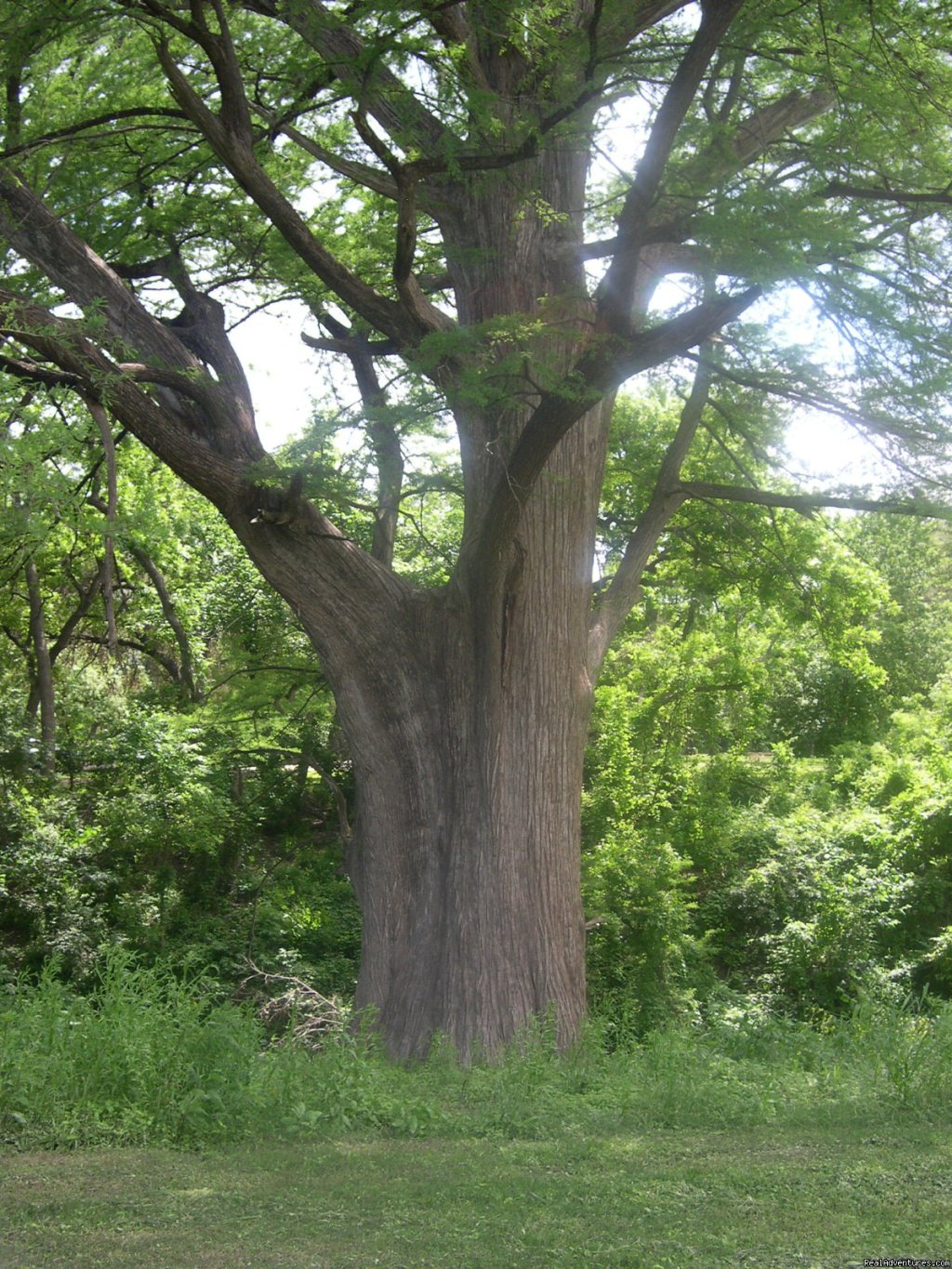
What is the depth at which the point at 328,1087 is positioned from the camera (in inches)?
251

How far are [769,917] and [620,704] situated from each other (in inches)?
129

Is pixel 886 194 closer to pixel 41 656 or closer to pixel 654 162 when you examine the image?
pixel 654 162

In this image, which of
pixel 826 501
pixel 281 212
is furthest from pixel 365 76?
pixel 826 501

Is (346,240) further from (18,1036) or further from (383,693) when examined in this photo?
(18,1036)

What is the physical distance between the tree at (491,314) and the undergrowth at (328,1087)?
1.99m

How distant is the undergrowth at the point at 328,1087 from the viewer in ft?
19.2

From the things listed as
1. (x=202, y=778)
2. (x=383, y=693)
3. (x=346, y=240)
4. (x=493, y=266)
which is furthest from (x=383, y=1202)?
(x=202, y=778)

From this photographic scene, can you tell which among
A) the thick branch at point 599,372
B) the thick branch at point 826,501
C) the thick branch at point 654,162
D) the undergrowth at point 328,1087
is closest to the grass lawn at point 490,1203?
the undergrowth at point 328,1087

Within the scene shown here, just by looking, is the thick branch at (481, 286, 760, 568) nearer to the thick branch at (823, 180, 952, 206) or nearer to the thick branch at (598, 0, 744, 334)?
the thick branch at (598, 0, 744, 334)

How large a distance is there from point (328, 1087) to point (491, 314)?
249 inches

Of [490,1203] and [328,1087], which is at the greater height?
[328,1087]

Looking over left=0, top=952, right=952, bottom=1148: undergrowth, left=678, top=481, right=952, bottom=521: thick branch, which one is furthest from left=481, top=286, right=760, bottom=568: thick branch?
left=0, top=952, right=952, bottom=1148: undergrowth

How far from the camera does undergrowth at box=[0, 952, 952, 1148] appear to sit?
5.86 meters

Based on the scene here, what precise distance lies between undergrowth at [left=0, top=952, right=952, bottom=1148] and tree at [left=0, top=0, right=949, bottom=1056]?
1985 millimetres
